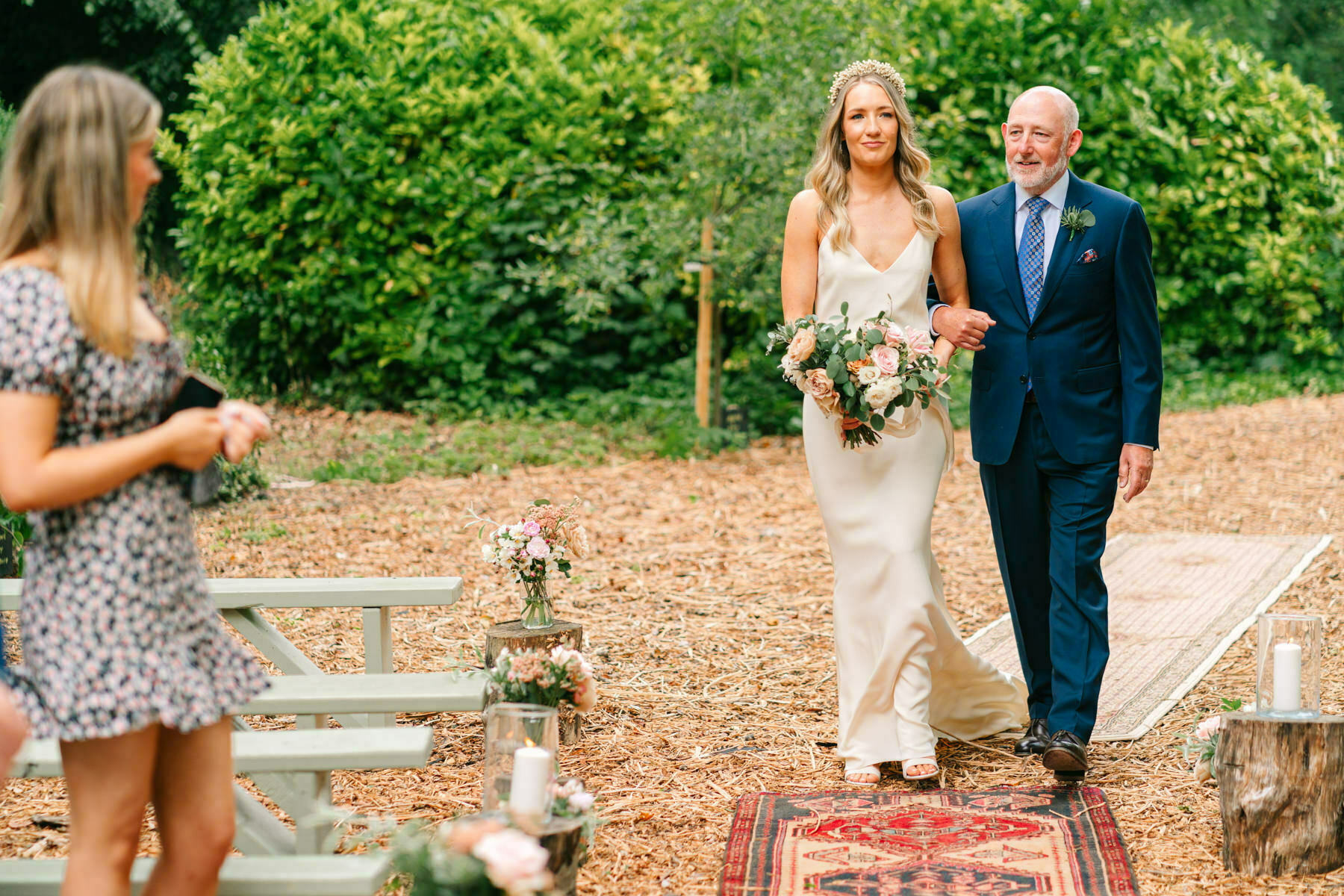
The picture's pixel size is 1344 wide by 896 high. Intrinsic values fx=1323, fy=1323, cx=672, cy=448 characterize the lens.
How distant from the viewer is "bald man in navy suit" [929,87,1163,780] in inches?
166

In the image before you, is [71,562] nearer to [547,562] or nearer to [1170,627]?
[547,562]

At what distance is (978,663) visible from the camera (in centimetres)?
452

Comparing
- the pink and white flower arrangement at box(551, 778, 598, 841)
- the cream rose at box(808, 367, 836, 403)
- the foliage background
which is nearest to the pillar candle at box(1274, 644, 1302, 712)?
the cream rose at box(808, 367, 836, 403)

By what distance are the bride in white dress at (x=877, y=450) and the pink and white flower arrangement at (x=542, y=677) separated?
887mm

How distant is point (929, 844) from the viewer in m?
3.63

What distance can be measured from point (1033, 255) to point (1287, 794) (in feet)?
6.05

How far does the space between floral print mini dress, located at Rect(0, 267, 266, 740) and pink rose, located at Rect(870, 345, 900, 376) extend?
2233 mm

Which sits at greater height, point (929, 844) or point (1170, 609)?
point (1170, 609)

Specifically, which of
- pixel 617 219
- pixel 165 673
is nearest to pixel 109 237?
pixel 165 673

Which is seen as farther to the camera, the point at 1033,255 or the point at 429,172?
the point at 429,172

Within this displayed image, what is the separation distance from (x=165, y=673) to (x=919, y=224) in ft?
9.40

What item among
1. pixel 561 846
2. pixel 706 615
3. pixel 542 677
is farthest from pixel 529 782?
pixel 706 615

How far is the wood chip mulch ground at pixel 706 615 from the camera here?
12.7 ft

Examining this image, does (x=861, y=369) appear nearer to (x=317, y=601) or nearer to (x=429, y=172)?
(x=317, y=601)
